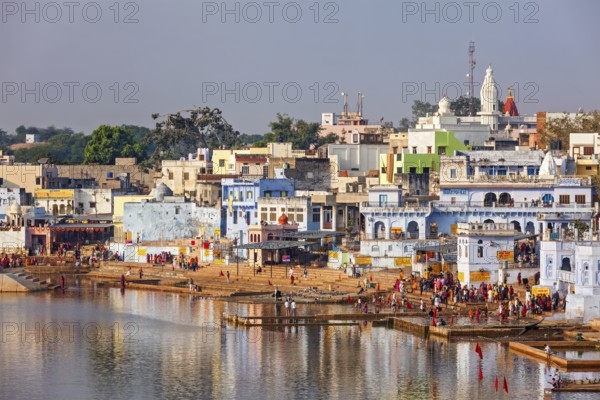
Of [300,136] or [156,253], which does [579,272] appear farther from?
[300,136]

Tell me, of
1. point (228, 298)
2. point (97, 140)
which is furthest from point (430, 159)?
point (97, 140)

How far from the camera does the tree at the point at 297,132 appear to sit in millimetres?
107562

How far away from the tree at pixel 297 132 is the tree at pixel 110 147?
10.0 metres

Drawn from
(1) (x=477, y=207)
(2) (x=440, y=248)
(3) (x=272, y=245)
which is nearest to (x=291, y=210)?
(3) (x=272, y=245)

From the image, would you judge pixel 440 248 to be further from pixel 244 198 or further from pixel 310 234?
pixel 244 198

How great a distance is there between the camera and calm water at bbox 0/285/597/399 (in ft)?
137

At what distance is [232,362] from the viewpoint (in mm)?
45875

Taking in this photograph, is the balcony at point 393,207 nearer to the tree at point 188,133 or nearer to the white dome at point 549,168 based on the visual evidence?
the white dome at point 549,168

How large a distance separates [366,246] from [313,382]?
809 inches

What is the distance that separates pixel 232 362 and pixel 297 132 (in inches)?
2508

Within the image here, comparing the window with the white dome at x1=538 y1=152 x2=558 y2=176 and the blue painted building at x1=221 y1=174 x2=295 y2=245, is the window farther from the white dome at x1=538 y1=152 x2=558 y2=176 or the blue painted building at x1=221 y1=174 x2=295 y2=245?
the white dome at x1=538 y1=152 x2=558 y2=176

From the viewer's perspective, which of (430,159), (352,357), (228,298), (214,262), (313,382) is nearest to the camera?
(313,382)

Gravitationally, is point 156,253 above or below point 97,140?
below

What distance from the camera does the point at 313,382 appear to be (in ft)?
140
